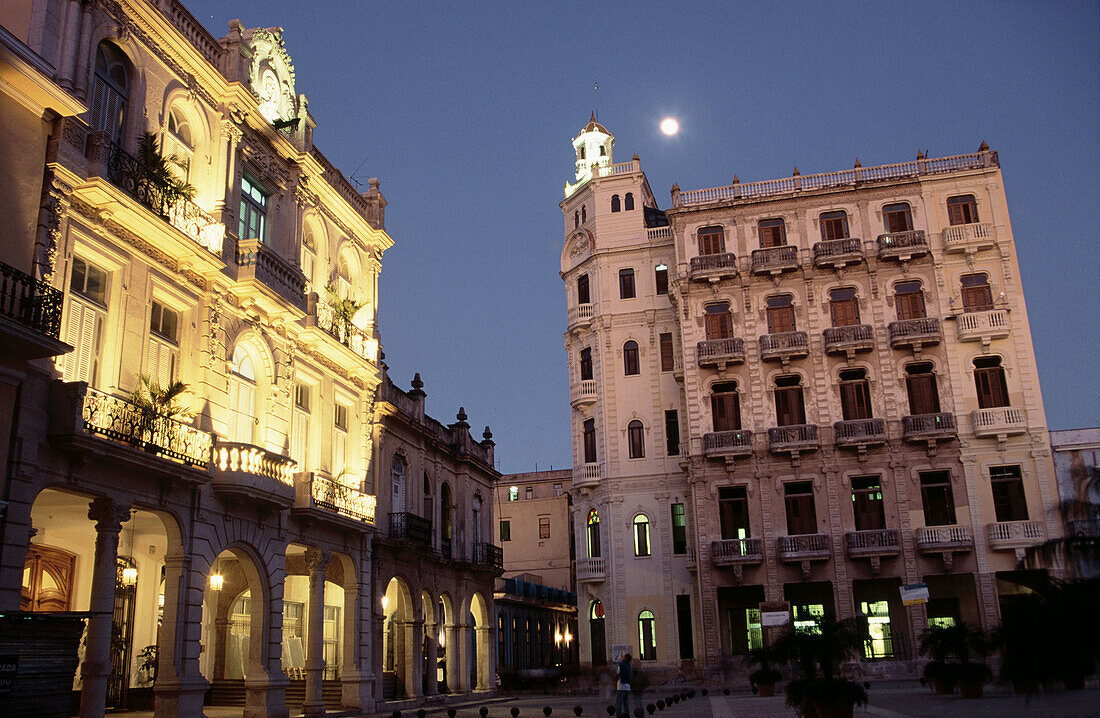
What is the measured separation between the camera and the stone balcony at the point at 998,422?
130 feet

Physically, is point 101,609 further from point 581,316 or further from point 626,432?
point 581,316

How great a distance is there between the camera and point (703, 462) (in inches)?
1676

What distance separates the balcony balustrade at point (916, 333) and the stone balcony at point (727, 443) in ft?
26.0

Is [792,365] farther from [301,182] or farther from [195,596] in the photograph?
[195,596]

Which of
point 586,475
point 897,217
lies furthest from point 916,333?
point 586,475

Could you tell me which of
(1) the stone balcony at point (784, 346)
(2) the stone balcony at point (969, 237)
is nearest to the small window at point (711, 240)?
(1) the stone balcony at point (784, 346)

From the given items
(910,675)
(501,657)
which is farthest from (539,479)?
(910,675)

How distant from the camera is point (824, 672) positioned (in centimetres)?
2073

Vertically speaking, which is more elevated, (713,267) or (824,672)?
(713,267)

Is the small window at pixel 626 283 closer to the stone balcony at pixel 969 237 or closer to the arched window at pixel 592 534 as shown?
the arched window at pixel 592 534

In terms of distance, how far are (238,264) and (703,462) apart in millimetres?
25650

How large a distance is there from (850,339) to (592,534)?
1609 cm

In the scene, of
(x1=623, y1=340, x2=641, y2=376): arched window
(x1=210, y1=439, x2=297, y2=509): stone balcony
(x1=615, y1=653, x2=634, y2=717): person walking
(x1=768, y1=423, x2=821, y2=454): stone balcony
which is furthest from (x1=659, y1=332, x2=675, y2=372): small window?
(x1=615, y1=653, x2=634, y2=717): person walking

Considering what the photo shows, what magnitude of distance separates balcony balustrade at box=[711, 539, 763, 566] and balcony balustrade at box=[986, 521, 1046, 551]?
31.5 ft
